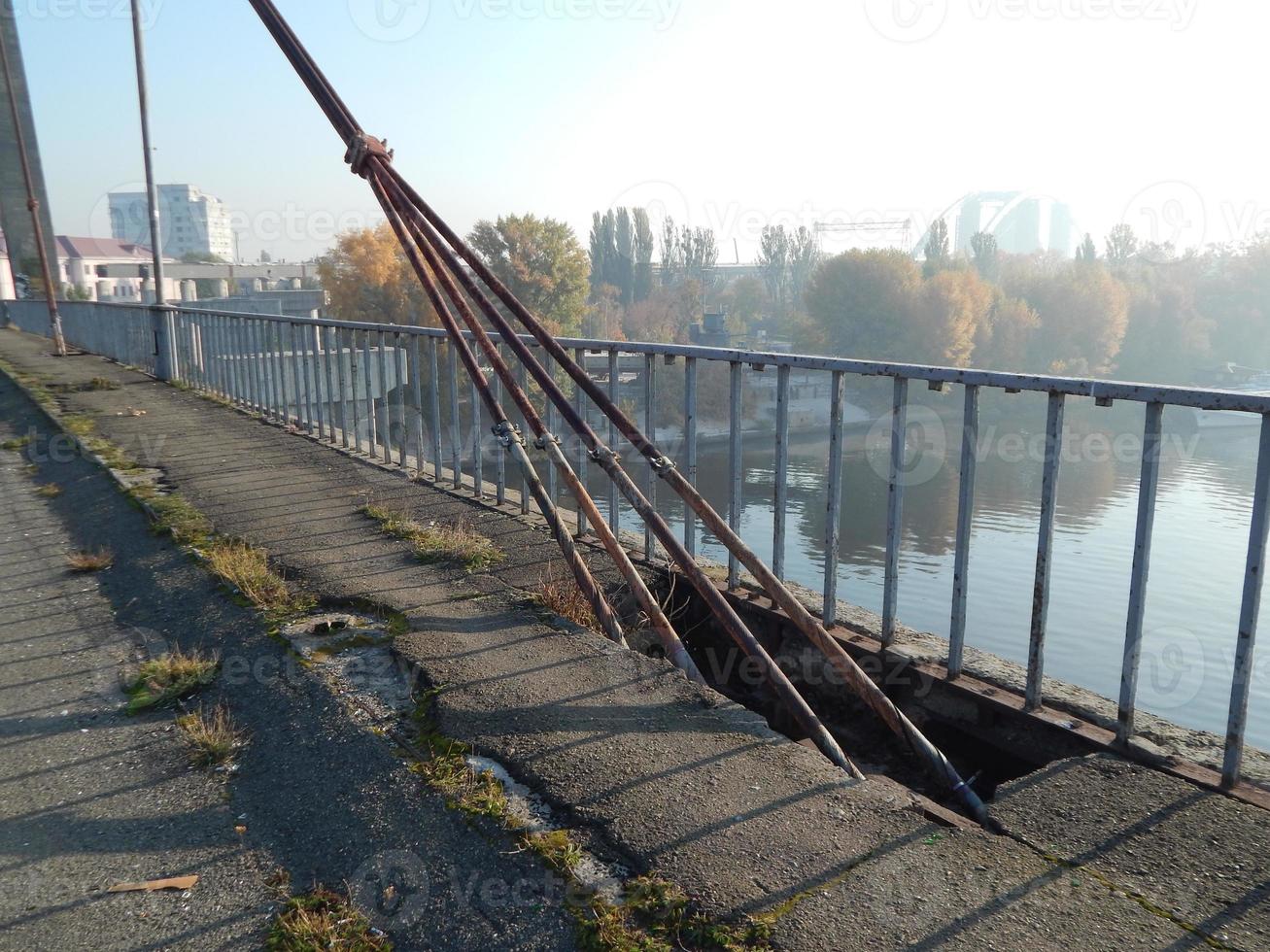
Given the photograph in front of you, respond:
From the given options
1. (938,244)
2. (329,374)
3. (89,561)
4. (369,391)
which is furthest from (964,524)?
(938,244)

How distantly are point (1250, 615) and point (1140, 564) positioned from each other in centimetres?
35

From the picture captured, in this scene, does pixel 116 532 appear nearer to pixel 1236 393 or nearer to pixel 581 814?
pixel 581 814

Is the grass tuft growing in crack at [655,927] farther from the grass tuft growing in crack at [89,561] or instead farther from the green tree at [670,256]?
the green tree at [670,256]

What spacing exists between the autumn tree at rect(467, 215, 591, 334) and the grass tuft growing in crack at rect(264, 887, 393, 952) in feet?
191

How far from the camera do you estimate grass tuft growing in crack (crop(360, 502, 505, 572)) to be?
15.5 feet

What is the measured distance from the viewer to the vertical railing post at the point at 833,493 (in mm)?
3811

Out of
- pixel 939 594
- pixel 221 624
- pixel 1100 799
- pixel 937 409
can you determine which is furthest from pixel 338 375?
pixel 937 409

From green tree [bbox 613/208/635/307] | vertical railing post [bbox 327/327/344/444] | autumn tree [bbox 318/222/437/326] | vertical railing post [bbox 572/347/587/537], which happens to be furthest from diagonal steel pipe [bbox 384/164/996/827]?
green tree [bbox 613/208/635/307]

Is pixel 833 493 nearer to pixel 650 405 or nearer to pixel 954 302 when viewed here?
pixel 650 405

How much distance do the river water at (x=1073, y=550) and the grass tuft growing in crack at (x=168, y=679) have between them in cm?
1101

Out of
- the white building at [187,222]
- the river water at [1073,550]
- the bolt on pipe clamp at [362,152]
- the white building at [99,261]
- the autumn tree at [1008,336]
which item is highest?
the white building at [187,222]

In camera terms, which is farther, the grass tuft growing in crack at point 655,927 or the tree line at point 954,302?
the tree line at point 954,302

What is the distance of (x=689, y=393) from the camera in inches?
180

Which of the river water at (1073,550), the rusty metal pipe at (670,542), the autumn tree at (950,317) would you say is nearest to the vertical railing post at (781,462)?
the rusty metal pipe at (670,542)
